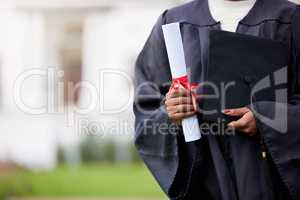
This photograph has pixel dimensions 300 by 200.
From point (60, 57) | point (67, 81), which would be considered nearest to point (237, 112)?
point (67, 81)

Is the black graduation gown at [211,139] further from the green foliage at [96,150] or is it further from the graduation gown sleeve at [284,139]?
the green foliage at [96,150]

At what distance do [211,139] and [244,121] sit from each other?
0.52 feet

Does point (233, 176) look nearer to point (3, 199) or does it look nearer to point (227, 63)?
point (227, 63)

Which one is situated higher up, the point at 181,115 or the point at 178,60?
the point at 178,60

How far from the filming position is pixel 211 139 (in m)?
2.66

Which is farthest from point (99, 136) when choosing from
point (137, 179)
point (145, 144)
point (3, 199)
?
point (145, 144)

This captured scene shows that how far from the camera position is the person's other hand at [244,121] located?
2.55 metres

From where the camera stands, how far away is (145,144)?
2.85 meters

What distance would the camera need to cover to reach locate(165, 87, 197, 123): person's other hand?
263 cm

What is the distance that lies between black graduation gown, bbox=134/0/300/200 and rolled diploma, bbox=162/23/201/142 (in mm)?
50

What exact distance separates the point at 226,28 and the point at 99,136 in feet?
27.1

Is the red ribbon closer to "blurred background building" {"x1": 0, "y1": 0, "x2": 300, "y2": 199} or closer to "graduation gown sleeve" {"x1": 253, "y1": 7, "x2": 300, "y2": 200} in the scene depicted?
"graduation gown sleeve" {"x1": 253, "y1": 7, "x2": 300, "y2": 200}

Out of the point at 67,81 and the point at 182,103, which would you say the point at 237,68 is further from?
the point at 67,81

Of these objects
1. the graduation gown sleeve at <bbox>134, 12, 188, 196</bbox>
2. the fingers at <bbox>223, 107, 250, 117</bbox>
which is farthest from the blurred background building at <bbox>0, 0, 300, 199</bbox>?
the fingers at <bbox>223, 107, 250, 117</bbox>
